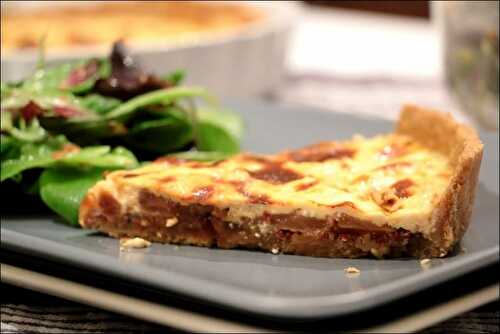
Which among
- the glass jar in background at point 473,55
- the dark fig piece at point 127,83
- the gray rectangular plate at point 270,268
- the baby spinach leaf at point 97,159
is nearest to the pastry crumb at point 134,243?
the gray rectangular plate at point 270,268

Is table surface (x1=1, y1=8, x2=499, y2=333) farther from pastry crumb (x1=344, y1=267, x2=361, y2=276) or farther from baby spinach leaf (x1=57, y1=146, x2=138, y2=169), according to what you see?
baby spinach leaf (x1=57, y1=146, x2=138, y2=169)

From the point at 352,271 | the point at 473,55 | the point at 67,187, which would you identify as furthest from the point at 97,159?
the point at 473,55

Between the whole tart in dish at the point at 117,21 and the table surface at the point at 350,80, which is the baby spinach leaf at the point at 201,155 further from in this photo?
the whole tart in dish at the point at 117,21

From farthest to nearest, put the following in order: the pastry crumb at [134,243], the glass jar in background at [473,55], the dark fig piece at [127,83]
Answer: the glass jar in background at [473,55], the dark fig piece at [127,83], the pastry crumb at [134,243]

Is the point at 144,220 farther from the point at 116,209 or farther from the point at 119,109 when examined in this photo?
the point at 119,109

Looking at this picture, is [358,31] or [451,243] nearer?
[451,243]

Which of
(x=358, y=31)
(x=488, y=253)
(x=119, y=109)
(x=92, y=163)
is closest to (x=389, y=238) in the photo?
(x=488, y=253)

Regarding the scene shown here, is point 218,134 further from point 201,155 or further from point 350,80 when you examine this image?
point 350,80
